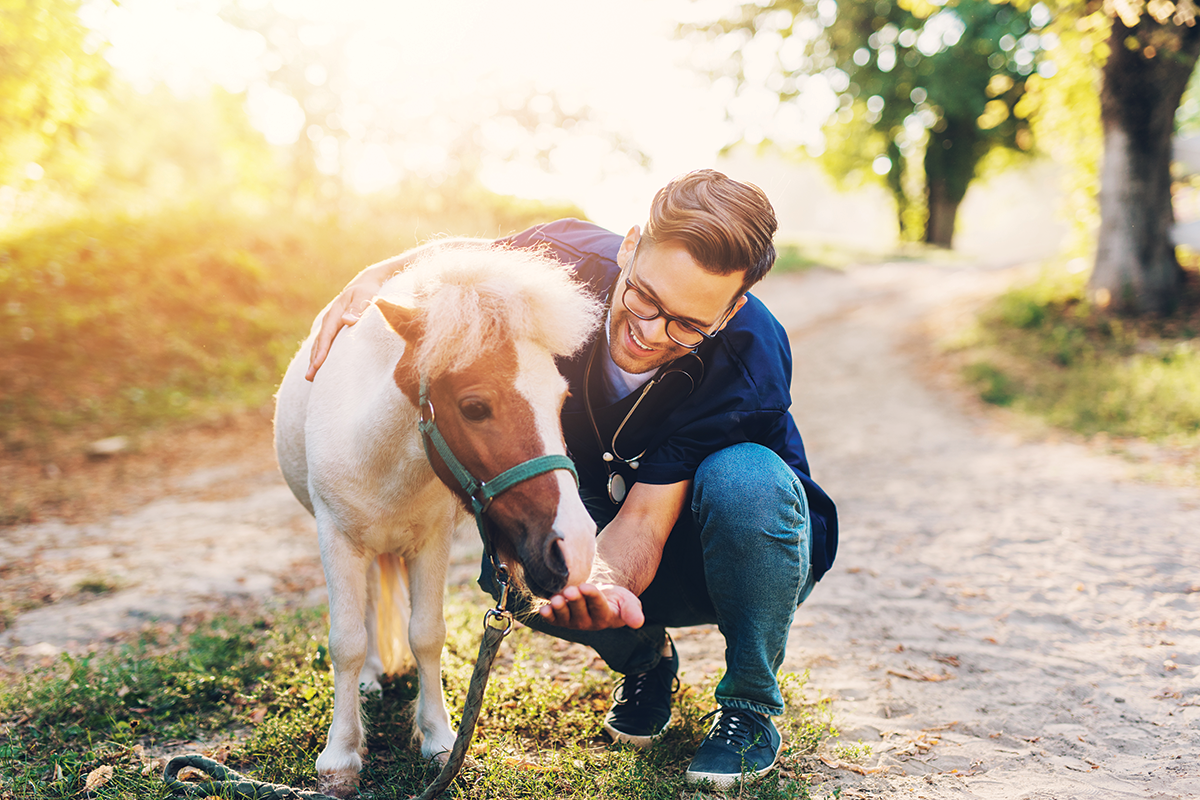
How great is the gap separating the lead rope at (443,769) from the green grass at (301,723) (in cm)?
10

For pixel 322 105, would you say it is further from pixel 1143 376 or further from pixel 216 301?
pixel 1143 376

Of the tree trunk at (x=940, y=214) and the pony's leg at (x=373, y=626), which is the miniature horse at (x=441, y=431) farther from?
the tree trunk at (x=940, y=214)

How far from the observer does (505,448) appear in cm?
174

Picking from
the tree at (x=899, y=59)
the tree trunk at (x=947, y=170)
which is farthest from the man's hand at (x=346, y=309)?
the tree trunk at (x=947, y=170)

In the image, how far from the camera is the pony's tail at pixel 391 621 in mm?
2930

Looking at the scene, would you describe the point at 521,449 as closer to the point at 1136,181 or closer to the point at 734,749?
the point at 734,749

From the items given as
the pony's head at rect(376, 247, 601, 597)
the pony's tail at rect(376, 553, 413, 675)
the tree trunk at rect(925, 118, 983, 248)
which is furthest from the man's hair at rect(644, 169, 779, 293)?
the tree trunk at rect(925, 118, 983, 248)

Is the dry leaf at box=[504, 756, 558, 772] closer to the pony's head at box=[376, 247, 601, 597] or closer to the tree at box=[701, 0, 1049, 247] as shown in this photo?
the pony's head at box=[376, 247, 601, 597]

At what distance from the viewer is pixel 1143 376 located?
273 inches

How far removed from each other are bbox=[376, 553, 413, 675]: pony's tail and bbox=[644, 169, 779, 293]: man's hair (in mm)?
1771

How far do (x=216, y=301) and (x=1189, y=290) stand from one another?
40.5 feet

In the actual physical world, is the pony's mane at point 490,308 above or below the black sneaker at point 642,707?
above

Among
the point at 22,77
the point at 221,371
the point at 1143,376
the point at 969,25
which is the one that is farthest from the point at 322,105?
the point at 1143,376

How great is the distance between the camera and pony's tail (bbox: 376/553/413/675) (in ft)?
9.61
